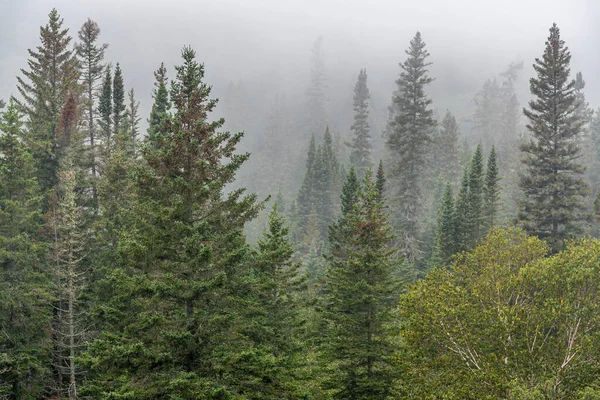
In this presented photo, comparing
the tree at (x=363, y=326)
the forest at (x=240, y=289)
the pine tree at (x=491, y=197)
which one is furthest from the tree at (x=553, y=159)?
the tree at (x=363, y=326)

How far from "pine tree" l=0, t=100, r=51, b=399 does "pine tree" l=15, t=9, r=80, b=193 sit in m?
4.80

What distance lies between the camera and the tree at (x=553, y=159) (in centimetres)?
3519

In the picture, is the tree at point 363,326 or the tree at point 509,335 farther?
the tree at point 363,326

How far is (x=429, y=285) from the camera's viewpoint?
18.8 m

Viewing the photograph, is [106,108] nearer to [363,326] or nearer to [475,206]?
[363,326]

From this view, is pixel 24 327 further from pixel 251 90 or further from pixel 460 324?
pixel 251 90

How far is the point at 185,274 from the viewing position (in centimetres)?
1658

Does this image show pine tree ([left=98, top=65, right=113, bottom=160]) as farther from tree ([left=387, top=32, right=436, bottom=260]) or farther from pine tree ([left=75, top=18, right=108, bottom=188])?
tree ([left=387, top=32, right=436, bottom=260])

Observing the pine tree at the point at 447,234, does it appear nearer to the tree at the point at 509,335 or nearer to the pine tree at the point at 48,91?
the tree at the point at 509,335

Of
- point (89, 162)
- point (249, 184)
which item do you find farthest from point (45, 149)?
point (249, 184)

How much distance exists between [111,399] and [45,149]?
26.3 metres

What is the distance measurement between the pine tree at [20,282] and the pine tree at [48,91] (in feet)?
15.7

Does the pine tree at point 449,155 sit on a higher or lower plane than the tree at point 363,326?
higher

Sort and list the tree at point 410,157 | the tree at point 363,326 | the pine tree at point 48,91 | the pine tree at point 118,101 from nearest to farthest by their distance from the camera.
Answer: the tree at point 363,326
the pine tree at point 48,91
the pine tree at point 118,101
the tree at point 410,157
